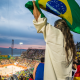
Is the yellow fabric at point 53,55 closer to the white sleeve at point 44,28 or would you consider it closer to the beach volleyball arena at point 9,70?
the white sleeve at point 44,28

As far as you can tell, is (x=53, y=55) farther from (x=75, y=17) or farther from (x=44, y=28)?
(x=75, y=17)

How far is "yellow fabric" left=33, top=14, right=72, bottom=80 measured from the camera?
736mm

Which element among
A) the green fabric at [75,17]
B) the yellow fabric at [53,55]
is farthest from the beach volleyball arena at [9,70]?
the yellow fabric at [53,55]

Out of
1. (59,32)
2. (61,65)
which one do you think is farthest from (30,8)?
(61,65)

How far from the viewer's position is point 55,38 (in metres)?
0.76

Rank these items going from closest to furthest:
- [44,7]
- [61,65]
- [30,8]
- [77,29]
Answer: [61,65] < [30,8] < [44,7] < [77,29]

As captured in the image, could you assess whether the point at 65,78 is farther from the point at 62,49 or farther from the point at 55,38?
the point at 55,38

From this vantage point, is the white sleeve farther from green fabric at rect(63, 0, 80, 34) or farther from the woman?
green fabric at rect(63, 0, 80, 34)

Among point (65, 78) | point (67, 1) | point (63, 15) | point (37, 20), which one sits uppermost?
point (67, 1)

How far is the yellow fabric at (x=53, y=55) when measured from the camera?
0.74 metres

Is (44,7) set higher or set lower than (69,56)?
higher

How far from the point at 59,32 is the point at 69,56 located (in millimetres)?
241

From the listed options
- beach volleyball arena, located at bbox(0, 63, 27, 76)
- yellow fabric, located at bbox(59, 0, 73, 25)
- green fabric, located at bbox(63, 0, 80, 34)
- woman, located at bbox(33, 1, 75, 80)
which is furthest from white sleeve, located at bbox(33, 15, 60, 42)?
beach volleyball arena, located at bbox(0, 63, 27, 76)

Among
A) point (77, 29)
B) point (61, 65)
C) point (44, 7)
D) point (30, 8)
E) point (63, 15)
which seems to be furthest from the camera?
point (77, 29)
